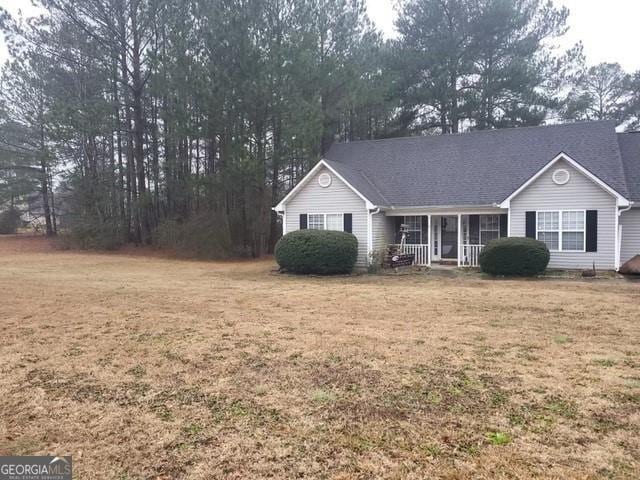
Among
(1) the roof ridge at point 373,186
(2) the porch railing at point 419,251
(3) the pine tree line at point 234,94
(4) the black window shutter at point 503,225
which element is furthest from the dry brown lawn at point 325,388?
(3) the pine tree line at point 234,94

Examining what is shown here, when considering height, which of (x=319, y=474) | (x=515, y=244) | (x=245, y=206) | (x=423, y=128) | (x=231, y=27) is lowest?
(x=319, y=474)

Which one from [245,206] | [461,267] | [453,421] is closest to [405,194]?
[461,267]

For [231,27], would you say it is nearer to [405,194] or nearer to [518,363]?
[405,194]

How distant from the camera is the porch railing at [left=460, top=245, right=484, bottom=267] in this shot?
16591 mm

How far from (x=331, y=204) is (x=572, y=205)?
26.7 ft

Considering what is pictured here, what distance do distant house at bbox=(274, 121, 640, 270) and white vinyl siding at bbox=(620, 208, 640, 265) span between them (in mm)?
28

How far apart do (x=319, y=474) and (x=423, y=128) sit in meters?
28.2

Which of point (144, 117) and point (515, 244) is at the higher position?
point (144, 117)

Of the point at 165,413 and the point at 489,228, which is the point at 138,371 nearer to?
the point at 165,413

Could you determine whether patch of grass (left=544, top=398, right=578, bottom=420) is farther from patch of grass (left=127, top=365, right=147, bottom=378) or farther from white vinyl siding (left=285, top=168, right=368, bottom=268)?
white vinyl siding (left=285, top=168, right=368, bottom=268)

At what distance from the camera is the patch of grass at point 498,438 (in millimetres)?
3357

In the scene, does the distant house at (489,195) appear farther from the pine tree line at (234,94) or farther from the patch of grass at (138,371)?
the patch of grass at (138,371)

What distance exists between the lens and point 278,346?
19.6 ft

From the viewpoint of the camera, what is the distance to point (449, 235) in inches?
700
